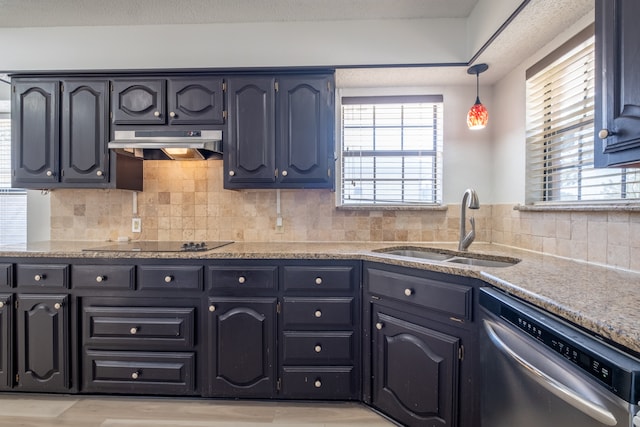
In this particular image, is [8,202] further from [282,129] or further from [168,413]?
[282,129]

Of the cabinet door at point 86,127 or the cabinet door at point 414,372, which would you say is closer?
the cabinet door at point 414,372

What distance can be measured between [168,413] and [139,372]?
0.31 meters

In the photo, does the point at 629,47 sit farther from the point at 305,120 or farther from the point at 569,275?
the point at 305,120

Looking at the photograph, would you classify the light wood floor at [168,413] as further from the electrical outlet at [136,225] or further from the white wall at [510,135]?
the white wall at [510,135]

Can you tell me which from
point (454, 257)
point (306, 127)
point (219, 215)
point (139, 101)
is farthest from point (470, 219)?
point (139, 101)

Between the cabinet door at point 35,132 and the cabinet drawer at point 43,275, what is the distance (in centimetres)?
67

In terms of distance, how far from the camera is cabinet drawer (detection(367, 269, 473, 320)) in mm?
1430

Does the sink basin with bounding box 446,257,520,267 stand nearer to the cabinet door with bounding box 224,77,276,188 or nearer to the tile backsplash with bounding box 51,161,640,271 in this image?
the tile backsplash with bounding box 51,161,640,271

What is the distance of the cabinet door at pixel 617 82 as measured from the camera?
0.98m

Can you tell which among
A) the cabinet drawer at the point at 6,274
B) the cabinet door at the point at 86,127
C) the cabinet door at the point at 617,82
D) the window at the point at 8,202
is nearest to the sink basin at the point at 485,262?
the cabinet door at the point at 617,82

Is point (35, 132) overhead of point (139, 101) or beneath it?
beneath

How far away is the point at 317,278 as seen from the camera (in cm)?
187

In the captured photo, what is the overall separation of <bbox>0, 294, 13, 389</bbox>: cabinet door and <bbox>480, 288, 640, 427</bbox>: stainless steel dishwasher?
272cm

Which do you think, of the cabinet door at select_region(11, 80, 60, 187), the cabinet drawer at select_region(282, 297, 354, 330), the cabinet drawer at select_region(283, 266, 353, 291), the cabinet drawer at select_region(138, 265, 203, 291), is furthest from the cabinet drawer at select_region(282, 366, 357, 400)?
the cabinet door at select_region(11, 80, 60, 187)
